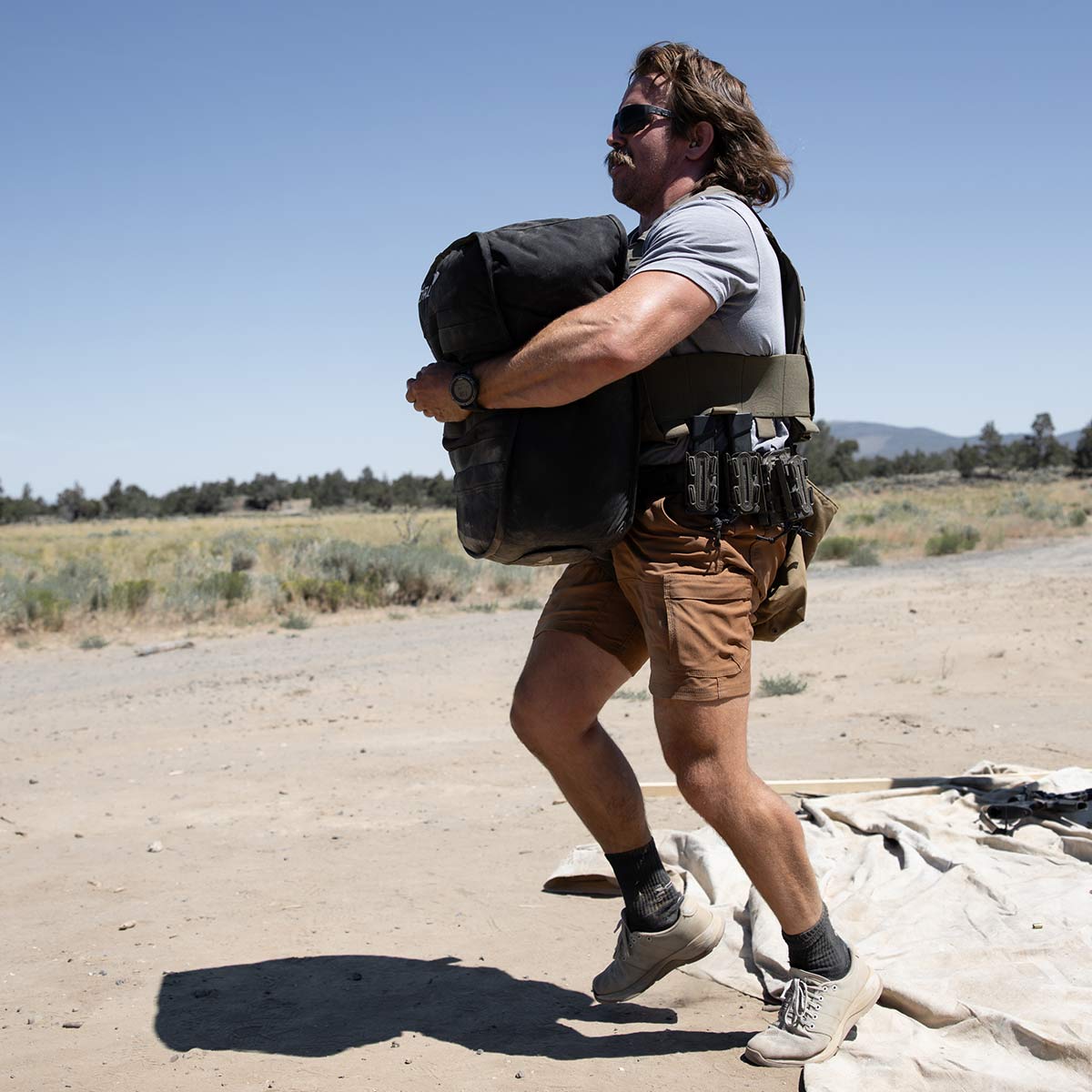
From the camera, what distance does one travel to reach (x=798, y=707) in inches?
296

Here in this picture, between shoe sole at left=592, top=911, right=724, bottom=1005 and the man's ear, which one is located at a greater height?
the man's ear

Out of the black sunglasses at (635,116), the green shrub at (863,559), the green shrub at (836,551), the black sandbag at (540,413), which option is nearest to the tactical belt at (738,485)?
the black sandbag at (540,413)

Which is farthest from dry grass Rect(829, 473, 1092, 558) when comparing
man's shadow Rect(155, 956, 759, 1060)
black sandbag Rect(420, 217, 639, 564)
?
black sandbag Rect(420, 217, 639, 564)

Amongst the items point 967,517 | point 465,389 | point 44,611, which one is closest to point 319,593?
point 44,611

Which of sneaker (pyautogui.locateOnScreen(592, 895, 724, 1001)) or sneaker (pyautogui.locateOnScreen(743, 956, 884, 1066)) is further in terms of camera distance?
sneaker (pyautogui.locateOnScreen(592, 895, 724, 1001))

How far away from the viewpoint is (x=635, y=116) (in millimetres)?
2932

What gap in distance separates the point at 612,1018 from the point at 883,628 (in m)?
7.98

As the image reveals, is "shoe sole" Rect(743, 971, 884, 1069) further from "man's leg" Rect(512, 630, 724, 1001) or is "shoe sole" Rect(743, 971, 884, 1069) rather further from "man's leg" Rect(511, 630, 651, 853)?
"man's leg" Rect(511, 630, 651, 853)

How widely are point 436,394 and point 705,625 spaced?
86 centimetres

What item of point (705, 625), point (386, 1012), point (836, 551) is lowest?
point (386, 1012)

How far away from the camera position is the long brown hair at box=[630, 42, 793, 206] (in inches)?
114

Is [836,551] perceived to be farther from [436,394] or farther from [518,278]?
[518,278]

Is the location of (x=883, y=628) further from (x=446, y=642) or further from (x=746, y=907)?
(x=746, y=907)

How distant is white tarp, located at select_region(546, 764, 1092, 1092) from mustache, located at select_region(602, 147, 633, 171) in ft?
7.42
